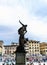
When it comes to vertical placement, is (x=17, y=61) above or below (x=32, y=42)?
below

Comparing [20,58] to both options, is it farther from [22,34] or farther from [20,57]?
[22,34]

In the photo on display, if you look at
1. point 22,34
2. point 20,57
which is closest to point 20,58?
point 20,57

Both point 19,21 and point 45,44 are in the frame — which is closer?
point 19,21

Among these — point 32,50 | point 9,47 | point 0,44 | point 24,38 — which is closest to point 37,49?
point 32,50

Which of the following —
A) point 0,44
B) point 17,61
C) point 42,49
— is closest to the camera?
point 17,61

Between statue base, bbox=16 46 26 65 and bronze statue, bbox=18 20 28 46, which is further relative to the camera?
bronze statue, bbox=18 20 28 46

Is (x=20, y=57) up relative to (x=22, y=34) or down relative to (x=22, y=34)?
down

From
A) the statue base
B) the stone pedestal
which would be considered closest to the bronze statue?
the statue base

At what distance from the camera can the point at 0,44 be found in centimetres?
13612

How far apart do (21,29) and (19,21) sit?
60cm

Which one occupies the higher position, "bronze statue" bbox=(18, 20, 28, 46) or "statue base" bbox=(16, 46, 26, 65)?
"bronze statue" bbox=(18, 20, 28, 46)

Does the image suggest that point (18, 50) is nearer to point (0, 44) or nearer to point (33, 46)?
point (0, 44)

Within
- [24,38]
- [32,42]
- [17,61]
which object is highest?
[32,42]

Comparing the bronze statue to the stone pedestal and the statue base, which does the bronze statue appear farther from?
the stone pedestal
